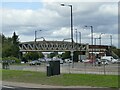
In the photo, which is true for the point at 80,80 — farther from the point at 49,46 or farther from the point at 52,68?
the point at 49,46

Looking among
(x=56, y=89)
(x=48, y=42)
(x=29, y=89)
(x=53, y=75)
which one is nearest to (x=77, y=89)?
(x=56, y=89)

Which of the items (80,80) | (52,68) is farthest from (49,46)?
(80,80)

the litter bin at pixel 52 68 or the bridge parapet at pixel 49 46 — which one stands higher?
the bridge parapet at pixel 49 46

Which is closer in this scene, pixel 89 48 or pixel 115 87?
pixel 115 87

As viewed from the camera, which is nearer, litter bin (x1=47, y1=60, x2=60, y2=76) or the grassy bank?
the grassy bank

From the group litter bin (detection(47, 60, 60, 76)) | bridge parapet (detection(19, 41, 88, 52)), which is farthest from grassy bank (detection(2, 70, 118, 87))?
bridge parapet (detection(19, 41, 88, 52))

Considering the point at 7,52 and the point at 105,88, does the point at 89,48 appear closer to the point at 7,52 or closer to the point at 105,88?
the point at 7,52

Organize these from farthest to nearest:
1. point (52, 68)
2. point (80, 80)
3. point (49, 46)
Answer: point (49, 46), point (52, 68), point (80, 80)

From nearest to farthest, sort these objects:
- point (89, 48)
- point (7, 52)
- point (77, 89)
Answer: point (77, 89), point (7, 52), point (89, 48)

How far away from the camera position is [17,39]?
17088 cm

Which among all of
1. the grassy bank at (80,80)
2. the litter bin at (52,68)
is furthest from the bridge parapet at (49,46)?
the grassy bank at (80,80)

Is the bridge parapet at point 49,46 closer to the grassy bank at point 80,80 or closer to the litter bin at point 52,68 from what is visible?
the litter bin at point 52,68

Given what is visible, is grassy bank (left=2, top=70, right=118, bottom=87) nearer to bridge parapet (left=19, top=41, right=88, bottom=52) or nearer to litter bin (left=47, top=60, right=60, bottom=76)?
litter bin (left=47, top=60, right=60, bottom=76)

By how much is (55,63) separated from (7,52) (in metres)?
80.9
